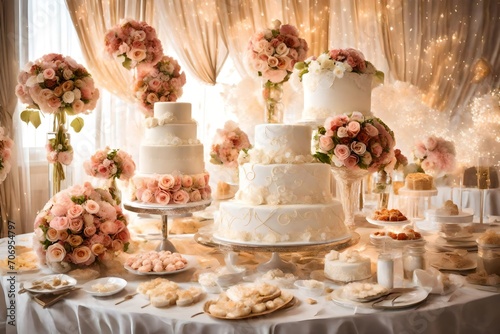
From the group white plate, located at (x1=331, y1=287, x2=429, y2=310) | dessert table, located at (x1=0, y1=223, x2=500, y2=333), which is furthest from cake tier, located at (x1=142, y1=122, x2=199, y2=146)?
white plate, located at (x1=331, y1=287, x2=429, y2=310)

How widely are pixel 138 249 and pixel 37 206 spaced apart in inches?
134

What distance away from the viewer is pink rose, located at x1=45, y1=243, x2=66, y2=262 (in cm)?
349

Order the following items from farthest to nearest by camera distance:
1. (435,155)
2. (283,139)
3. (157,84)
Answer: (157,84), (435,155), (283,139)

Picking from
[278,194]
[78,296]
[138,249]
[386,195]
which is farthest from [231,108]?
[78,296]

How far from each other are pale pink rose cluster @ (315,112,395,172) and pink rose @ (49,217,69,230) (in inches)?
69.7

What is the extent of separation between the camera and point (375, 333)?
9.10ft

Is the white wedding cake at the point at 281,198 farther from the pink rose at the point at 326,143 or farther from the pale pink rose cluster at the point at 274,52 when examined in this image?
the pale pink rose cluster at the point at 274,52

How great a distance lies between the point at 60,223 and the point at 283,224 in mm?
1344

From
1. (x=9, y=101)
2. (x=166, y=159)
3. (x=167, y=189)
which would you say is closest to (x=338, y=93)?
(x=166, y=159)

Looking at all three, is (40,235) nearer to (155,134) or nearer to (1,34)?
(155,134)

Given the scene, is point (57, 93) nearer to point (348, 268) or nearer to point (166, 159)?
point (166, 159)

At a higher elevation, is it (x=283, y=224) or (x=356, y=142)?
(x=356, y=142)

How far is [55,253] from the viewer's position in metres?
3.49

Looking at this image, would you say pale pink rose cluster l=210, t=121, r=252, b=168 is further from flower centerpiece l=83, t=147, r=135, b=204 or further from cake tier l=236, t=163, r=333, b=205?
cake tier l=236, t=163, r=333, b=205
